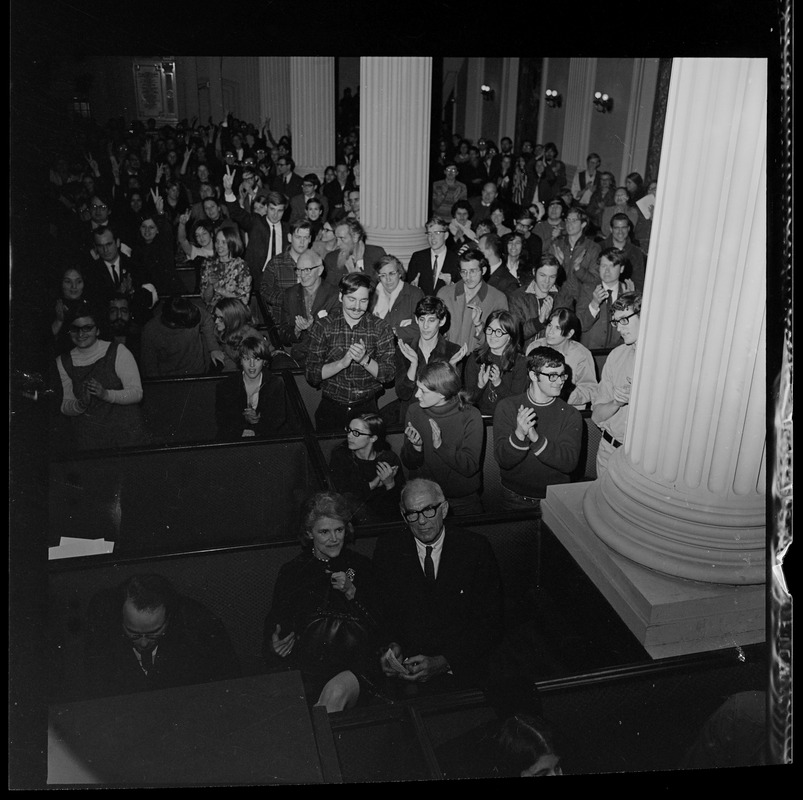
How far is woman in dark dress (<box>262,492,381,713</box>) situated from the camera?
9.45ft

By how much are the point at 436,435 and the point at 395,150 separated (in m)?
3.13

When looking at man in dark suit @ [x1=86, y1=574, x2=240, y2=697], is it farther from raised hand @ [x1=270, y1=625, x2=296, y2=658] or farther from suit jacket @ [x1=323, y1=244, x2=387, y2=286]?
suit jacket @ [x1=323, y1=244, x2=387, y2=286]

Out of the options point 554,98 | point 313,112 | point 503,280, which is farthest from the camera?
point 554,98

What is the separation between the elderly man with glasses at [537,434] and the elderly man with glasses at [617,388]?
0.22 meters

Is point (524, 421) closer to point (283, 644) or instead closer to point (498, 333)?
point (498, 333)

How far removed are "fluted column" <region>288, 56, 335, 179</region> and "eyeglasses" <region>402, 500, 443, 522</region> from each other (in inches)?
348

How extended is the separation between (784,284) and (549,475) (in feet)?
5.11

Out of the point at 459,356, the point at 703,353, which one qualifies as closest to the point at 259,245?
the point at 459,356

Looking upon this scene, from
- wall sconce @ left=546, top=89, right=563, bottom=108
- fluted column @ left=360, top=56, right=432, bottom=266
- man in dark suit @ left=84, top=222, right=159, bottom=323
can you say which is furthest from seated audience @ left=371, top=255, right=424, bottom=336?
wall sconce @ left=546, top=89, right=563, bottom=108

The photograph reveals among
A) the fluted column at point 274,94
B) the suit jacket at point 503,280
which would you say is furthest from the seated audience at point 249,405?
the fluted column at point 274,94

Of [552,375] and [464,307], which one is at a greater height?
[464,307]

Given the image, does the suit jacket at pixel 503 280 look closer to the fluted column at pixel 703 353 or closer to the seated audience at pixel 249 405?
the seated audience at pixel 249 405

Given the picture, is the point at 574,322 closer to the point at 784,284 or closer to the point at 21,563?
the point at 784,284

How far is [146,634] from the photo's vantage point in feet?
8.88
